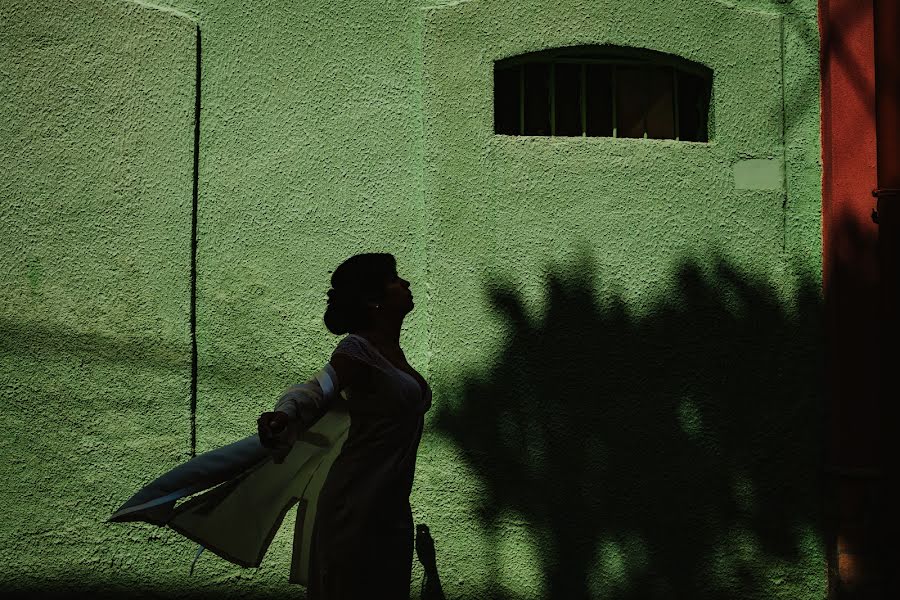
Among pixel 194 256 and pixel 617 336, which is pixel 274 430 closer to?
pixel 194 256

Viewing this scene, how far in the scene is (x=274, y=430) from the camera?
2844 mm

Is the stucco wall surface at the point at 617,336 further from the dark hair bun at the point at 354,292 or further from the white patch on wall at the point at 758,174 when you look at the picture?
the dark hair bun at the point at 354,292

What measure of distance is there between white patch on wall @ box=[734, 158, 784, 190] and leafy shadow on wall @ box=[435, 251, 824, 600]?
1.53ft

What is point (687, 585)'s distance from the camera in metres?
4.93

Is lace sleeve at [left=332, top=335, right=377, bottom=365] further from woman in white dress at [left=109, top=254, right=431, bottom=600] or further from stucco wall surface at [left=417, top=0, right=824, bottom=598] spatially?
stucco wall surface at [left=417, top=0, right=824, bottom=598]

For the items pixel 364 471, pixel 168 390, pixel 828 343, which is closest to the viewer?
pixel 364 471

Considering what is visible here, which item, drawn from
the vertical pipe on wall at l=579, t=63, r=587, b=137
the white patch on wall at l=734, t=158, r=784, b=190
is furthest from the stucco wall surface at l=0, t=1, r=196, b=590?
the white patch on wall at l=734, t=158, r=784, b=190

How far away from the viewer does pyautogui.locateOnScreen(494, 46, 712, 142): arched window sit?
518 centimetres

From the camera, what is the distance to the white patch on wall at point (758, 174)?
510cm

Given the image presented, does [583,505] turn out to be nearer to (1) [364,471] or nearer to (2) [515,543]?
(2) [515,543]

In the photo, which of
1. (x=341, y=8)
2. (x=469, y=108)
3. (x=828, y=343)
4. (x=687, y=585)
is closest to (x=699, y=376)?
(x=828, y=343)

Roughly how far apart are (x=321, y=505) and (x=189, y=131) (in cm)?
243

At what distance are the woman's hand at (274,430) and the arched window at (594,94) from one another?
2791mm

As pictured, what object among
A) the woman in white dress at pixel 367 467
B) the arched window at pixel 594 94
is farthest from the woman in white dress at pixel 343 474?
the arched window at pixel 594 94
